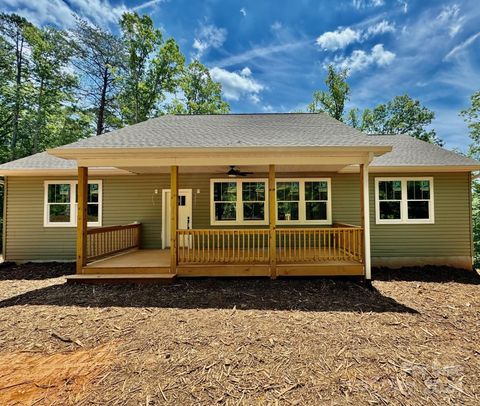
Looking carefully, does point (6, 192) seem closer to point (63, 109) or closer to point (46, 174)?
point (46, 174)

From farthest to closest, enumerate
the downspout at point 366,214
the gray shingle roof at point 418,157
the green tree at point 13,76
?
the green tree at point 13,76
the gray shingle roof at point 418,157
the downspout at point 366,214

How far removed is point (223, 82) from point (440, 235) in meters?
19.7

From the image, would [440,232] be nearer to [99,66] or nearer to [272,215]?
[272,215]

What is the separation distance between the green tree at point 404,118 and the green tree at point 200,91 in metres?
15.6

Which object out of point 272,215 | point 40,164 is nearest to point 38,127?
point 40,164

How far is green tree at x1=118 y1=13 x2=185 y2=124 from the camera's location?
15.6 m

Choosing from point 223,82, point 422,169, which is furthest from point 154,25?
point 422,169

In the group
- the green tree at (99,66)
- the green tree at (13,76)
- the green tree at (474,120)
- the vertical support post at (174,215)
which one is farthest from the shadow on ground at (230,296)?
the green tree at (474,120)

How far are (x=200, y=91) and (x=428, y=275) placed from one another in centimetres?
1994

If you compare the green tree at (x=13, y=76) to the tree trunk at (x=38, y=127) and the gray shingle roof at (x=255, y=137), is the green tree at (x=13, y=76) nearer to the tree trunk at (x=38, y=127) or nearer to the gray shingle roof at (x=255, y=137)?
the tree trunk at (x=38, y=127)

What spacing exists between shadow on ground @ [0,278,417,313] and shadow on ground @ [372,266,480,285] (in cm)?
179

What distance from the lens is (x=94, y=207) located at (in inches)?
339

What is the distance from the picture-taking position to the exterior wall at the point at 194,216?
311 inches

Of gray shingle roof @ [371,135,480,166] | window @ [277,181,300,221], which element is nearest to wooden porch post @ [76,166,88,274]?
window @ [277,181,300,221]
